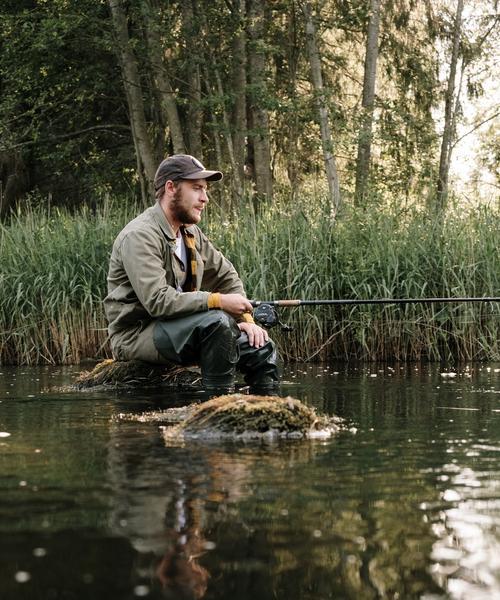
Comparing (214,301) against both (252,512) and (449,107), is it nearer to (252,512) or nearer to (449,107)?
(252,512)

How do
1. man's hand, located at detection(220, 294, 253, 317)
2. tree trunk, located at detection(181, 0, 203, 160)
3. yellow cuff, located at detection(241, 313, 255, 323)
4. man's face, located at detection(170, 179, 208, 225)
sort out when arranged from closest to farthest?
man's hand, located at detection(220, 294, 253, 317) → man's face, located at detection(170, 179, 208, 225) → yellow cuff, located at detection(241, 313, 255, 323) → tree trunk, located at detection(181, 0, 203, 160)

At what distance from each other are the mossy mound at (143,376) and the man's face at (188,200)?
100 centimetres

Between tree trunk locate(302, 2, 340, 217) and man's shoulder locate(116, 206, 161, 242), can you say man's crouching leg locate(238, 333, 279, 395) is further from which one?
tree trunk locate(302, 2, 340, 217)

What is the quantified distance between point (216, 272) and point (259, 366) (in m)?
0.72

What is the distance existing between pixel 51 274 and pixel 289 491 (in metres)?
7.16

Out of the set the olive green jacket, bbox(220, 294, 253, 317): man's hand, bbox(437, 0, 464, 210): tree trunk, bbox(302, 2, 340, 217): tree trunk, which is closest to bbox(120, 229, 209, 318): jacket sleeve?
the olive green jacket

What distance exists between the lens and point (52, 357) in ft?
34.8

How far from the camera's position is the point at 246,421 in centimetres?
502

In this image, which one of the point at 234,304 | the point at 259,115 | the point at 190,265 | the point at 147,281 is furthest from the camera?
the point at 259,115

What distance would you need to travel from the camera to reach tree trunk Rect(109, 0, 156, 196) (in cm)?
1865

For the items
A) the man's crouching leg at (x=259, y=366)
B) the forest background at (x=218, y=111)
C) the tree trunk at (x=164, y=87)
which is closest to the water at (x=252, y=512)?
the man's crouching leg at (x=259, y=366)

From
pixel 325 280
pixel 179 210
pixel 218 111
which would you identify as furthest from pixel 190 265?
pixel 218 111

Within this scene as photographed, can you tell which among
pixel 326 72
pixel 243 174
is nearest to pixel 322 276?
pixel 243 174

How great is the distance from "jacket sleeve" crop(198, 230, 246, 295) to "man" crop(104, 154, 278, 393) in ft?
0.04
